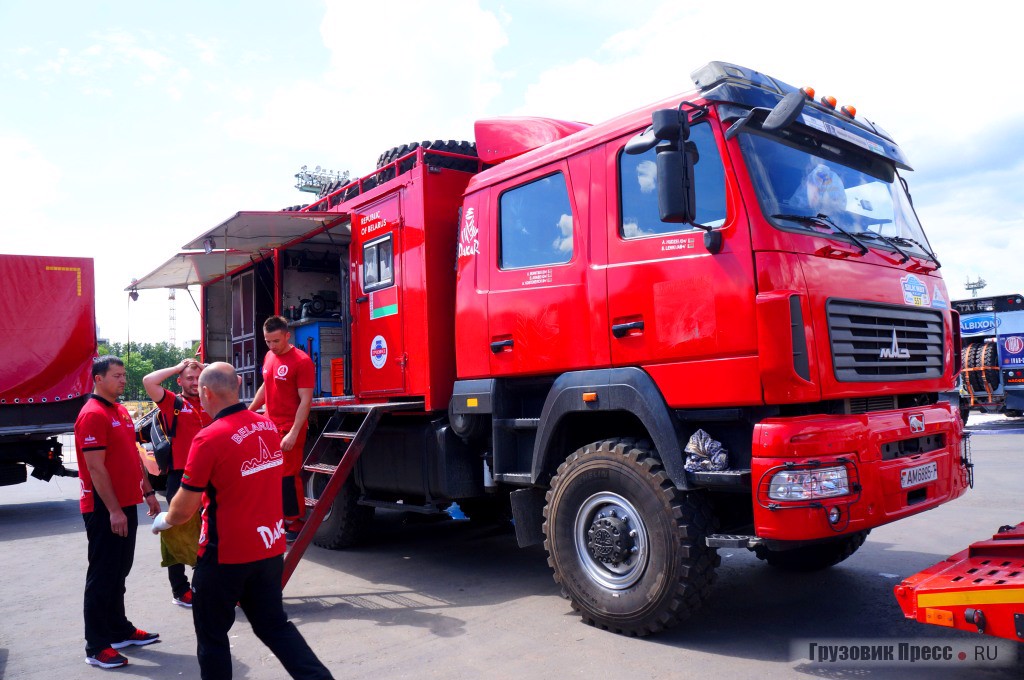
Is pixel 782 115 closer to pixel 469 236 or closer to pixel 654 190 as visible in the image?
pixel 654 190

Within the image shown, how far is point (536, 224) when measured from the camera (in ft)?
17.6

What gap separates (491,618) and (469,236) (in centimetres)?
273

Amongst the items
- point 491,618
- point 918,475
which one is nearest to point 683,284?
point 918,475

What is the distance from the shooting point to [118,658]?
4418 millimetres

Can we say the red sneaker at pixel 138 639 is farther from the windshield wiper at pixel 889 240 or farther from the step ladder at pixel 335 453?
the windshield wiper at pixel 889 240

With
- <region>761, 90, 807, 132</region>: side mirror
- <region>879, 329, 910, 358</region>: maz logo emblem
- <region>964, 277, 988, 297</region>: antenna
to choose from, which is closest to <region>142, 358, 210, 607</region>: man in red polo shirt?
<region>761, 90, 807, 132</region>: side mirror

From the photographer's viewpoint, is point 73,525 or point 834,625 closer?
point 834,625

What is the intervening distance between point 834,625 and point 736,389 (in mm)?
1681

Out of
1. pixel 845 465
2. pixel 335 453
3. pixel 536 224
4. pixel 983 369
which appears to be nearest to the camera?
pixel 845 465

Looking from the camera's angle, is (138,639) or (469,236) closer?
(138,639)

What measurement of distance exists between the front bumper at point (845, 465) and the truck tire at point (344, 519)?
435cm

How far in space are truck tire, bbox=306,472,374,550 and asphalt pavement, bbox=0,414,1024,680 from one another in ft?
0.43

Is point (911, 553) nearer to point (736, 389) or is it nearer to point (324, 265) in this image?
point (736, 389)

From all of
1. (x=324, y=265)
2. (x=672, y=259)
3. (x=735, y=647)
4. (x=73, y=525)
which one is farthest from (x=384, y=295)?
(x=73, y=525)
